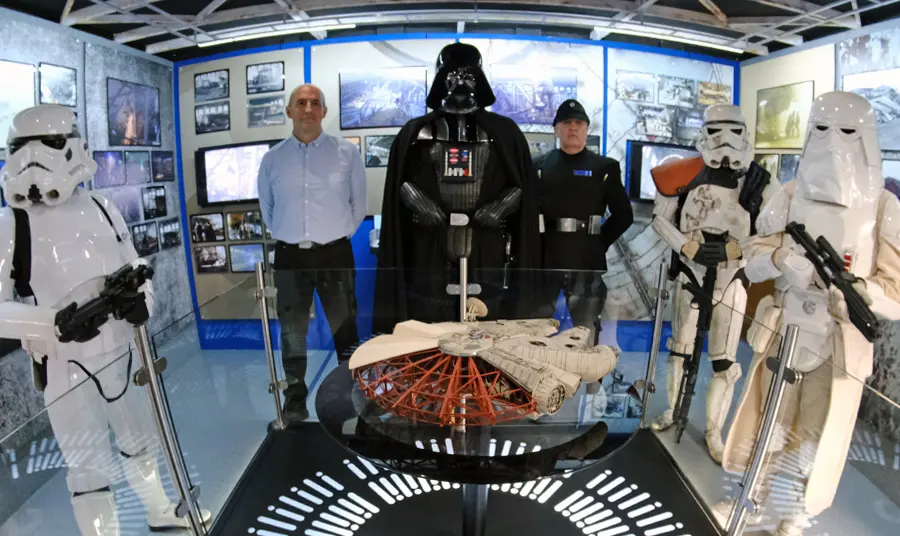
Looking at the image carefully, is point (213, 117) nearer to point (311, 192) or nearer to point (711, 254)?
point (311, 192)

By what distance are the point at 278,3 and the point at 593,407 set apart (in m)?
2.90

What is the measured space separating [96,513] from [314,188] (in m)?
1.92

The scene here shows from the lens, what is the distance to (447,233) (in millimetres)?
2797

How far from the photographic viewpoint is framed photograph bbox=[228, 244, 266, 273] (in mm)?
4000

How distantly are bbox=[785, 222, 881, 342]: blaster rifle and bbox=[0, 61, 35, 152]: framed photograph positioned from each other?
129 inches

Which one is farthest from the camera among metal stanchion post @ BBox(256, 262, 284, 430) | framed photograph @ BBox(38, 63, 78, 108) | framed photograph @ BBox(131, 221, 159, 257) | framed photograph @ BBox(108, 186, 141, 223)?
framed photograph @ BBox(131, 221, 159, 257)

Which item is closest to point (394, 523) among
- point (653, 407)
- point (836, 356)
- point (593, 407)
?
point (593, 407)

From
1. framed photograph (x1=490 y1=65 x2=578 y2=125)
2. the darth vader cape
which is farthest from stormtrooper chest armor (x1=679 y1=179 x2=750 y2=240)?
framed photograph (x1=490 y1=65 x2=578 y2=125)

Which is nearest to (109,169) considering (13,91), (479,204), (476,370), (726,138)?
(13,91)

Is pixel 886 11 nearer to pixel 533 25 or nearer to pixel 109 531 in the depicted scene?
pixel 533 25

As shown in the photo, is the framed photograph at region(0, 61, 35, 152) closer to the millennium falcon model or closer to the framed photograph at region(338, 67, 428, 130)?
the framed photograph at region(338, 67, 428, 130)

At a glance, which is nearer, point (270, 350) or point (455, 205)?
point (270, 350)

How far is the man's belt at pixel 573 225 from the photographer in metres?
3.25

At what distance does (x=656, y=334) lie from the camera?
7.09ft
